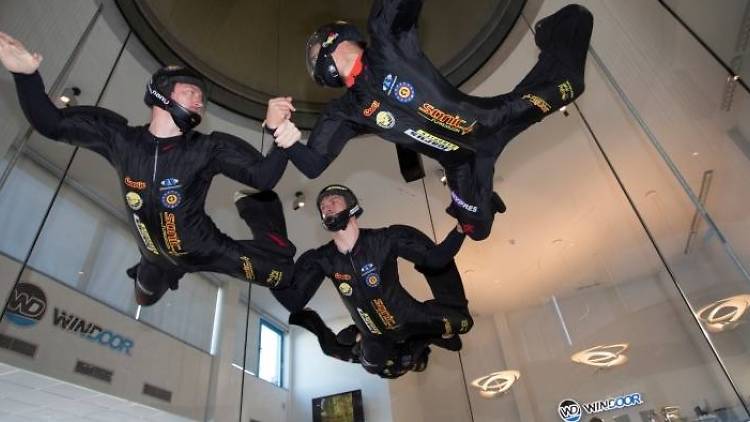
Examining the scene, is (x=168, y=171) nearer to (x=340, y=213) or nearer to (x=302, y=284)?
(x=340, y=213)

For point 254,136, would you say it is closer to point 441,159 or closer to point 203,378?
point 441,159

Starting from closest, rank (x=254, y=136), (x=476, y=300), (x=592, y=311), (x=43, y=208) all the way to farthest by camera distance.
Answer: (x=43, y=208), (x=254, y=136), (x=592, y=311), (x=476, y=300)

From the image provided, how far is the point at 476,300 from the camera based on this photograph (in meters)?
5.54

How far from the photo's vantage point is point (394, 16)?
7.22 feet

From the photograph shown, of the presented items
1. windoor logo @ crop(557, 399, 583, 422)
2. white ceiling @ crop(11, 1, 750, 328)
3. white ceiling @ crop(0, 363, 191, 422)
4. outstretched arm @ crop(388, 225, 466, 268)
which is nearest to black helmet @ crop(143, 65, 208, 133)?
outstretched arm @ crop(388, 225, 466, 268)

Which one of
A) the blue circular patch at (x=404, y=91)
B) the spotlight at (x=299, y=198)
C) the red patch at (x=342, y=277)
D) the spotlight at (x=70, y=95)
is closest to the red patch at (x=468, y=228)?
the red patch at (x=342, y=277)

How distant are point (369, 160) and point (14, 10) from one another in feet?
10.6

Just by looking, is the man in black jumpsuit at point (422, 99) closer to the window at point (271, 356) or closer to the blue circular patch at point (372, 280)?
the blue circular patch at point (372, 280)

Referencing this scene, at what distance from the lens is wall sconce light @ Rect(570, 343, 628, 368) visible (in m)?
5.16

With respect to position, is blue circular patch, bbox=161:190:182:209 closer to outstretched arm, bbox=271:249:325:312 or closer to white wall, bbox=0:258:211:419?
outstretched arm, bbox=271:249:325:312

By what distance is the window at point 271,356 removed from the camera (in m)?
6.35

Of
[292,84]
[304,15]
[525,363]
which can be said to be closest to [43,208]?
[292,84]

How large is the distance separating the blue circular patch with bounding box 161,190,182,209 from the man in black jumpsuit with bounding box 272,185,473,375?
36.3 inches

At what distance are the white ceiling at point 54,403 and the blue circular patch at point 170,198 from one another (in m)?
2.66
